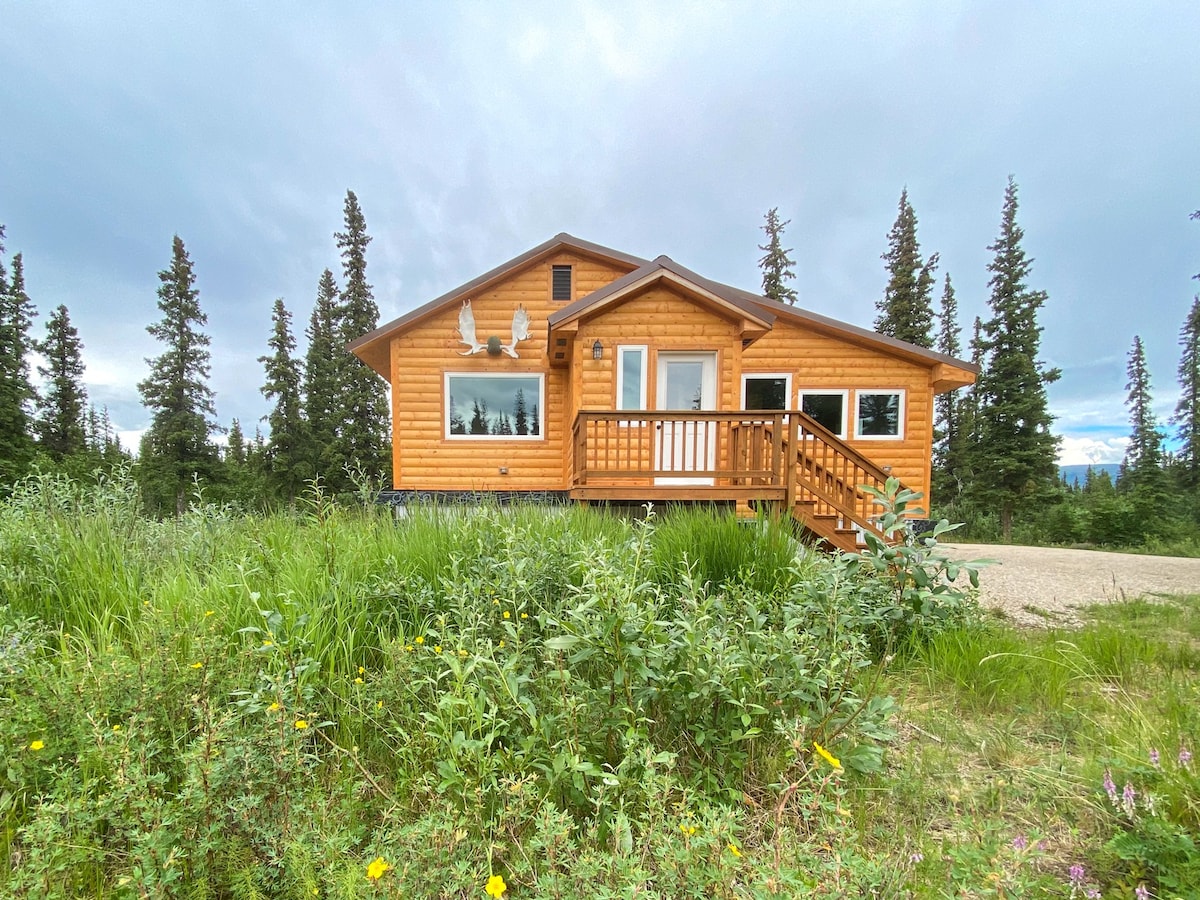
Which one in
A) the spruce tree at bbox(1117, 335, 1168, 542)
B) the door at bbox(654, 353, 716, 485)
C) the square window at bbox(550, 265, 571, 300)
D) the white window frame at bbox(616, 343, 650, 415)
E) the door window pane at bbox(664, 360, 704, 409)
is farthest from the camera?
the spruce tree at bbox(1117, 335, 1168, 542)

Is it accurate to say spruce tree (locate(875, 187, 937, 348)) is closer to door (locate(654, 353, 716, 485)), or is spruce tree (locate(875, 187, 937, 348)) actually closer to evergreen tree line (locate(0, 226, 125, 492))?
door (locate(654, 353, 716, 485))

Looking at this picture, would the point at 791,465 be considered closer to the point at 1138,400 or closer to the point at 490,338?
the point at 490,338

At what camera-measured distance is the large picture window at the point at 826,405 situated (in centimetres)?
921

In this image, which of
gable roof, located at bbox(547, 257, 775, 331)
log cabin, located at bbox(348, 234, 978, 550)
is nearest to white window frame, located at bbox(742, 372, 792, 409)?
log cabin, located at bbox(348, 234, 978, 550)

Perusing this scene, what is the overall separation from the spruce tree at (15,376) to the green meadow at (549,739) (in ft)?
94.1

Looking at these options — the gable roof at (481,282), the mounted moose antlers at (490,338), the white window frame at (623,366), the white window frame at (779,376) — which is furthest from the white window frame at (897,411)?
the mounted moose antlers at (490,338)

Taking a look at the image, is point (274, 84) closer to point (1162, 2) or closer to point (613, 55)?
point (613, 55)

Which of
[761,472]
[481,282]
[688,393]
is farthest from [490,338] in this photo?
[761,472]

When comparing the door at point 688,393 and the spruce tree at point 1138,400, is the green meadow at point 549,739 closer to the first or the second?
the door at point 688,393

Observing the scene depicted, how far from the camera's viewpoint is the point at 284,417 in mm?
22250

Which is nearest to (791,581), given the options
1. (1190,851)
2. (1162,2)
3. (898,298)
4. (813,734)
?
(813,734)

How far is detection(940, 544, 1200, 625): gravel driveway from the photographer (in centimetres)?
416

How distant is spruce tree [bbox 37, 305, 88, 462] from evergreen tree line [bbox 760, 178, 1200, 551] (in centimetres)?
4425

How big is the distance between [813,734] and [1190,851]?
94 centimetres
